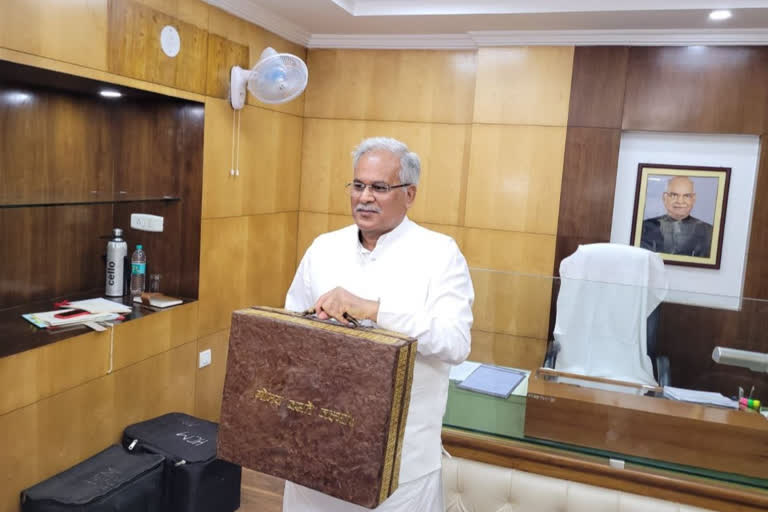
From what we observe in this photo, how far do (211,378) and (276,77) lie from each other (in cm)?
181

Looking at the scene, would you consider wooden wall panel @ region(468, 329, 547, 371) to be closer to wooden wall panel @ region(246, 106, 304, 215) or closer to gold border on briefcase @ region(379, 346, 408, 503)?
gold border on briefcase @ region(379, 346, 408, 503)

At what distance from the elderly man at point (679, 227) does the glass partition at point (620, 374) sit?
197cm

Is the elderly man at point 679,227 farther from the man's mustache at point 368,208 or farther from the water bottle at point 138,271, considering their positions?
the water bottle at point 138,271

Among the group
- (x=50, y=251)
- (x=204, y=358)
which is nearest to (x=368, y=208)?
(x=50, y=251)

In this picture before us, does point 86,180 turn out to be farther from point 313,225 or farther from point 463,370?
point 463,370

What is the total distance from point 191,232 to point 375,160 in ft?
7.20

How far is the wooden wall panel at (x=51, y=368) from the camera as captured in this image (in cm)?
222

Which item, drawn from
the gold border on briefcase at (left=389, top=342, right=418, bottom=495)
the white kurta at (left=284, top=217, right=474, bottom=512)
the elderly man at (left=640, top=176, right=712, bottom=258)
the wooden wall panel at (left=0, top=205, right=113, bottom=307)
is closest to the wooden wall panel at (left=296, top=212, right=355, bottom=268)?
the wooden wall panel at (left=0, top=205, right=113, bottom=307)

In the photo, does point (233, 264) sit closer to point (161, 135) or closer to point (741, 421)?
point (161, 135)

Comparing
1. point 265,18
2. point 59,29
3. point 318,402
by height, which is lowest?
point 318,402

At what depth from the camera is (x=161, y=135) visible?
3.32m

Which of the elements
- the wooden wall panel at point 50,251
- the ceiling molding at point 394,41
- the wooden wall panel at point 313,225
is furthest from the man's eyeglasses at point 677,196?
the wooden wall panel at point 50,251

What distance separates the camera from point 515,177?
390cm

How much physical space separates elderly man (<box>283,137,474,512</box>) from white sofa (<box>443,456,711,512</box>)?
0.16 metres
